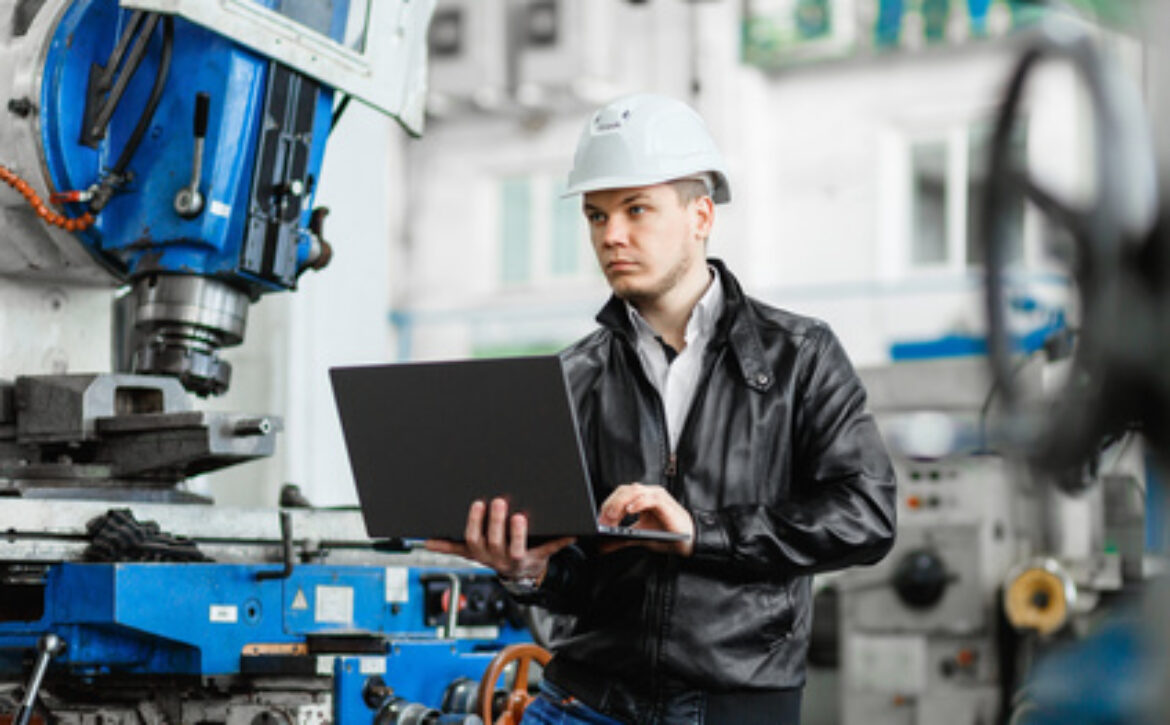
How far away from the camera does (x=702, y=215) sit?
2223 millimetres

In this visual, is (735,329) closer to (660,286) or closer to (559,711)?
(660,286)

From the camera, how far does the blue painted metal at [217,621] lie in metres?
2.69

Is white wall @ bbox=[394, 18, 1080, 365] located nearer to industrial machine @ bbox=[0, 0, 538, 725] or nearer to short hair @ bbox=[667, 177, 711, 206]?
industrial machine @ bbox=[0, 0, 538, 725]

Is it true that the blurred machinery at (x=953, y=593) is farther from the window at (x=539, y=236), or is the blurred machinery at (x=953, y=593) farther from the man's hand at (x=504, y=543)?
the window at (x=539, y=236)

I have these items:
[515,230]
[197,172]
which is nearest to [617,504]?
[197,172]

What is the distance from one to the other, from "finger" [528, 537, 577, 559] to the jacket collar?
0.99 feet

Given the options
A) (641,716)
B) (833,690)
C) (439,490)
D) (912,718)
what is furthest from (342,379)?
(833,690)

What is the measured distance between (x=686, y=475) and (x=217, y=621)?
1.07m

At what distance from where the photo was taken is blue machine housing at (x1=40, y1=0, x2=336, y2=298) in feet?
10.0

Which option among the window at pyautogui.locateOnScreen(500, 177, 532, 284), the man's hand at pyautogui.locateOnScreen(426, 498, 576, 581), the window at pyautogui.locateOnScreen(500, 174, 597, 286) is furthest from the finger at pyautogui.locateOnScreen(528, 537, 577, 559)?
the window at pyautogui.locateOnScreen(500, 177, 532, 284)

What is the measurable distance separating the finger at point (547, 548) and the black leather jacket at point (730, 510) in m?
0.10

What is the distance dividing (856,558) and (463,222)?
35.0 ft

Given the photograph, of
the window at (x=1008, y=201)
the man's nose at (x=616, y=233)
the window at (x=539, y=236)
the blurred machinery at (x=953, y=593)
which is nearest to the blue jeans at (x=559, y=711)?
the man's nose at (x=616, y=233)

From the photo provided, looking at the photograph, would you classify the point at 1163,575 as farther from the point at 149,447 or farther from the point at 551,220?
the point at 551,220
